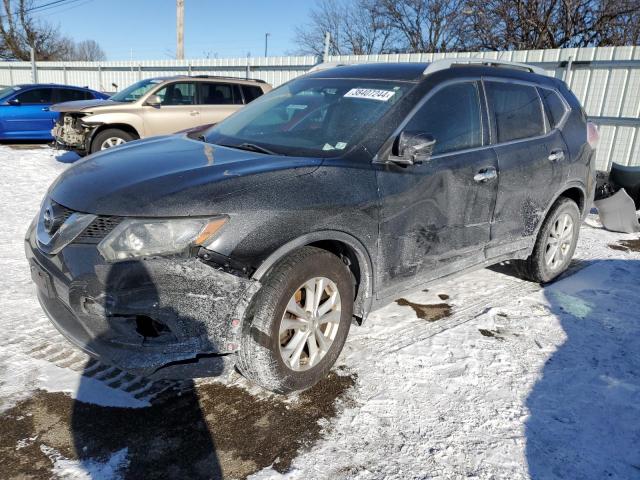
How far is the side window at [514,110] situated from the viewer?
3.75 metres

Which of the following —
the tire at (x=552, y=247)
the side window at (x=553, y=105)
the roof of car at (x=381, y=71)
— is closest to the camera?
the roof of car at (x=381, y=71)

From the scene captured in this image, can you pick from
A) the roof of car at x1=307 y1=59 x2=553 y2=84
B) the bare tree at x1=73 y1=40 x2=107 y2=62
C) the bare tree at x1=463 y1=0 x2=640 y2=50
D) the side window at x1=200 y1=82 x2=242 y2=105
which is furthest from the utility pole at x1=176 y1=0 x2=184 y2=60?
the bare tree at x1=73 y1=40 x2=107 y2=62

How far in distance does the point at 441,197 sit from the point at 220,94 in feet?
25.2

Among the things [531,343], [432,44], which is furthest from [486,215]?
[432,44]

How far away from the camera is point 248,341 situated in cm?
243

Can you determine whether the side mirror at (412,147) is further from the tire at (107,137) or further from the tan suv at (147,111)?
the tire at (107,137)

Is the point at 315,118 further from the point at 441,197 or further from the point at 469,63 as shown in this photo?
the point at 469,63

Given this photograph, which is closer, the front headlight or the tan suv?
the front headlight

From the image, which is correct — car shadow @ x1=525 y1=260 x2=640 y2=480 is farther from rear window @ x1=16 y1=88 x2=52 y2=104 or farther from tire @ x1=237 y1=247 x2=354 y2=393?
rear window @ x1=16 y1=88 x2=52 y2=104

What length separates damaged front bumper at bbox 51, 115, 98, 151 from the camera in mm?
8902

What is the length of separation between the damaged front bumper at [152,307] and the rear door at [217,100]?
25.4ft

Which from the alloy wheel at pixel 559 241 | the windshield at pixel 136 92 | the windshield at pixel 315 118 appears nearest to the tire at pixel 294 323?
the windshield at pixel 315 118

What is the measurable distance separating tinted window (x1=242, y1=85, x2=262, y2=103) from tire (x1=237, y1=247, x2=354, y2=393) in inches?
319

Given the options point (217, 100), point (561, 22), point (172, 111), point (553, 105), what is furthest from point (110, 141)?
point (561, 22)
